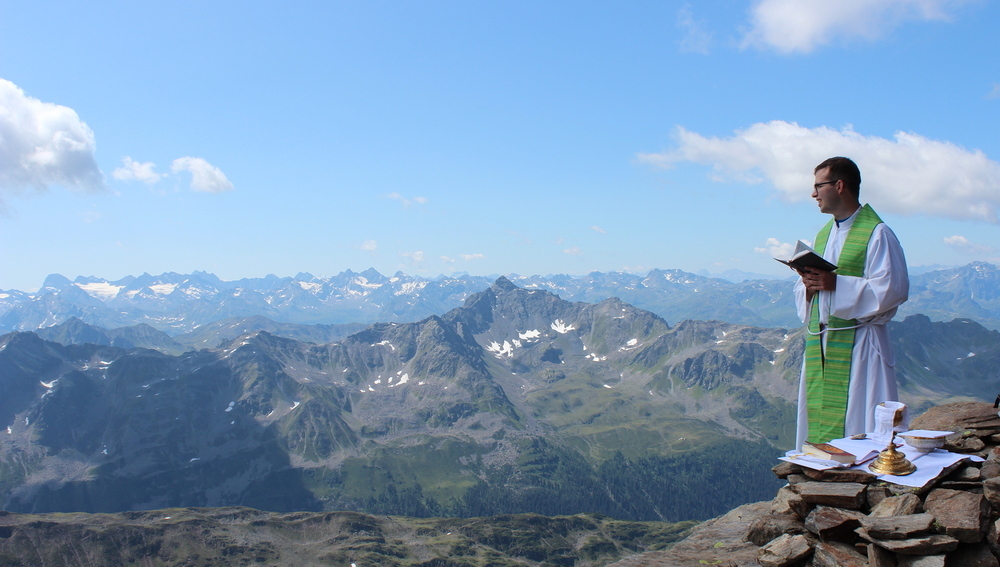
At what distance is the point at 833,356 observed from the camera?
987 cm

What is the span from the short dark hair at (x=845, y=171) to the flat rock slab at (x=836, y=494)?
189 inches

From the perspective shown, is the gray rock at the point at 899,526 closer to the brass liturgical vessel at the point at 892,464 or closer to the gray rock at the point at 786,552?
the brass liturgical vessel at the point at 892,464

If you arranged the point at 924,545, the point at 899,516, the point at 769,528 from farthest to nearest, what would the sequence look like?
the point at 769,528, the point at 899,516, the point at 924,545

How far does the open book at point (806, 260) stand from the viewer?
9117 mm

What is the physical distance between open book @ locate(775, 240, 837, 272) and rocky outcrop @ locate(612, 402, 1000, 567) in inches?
125

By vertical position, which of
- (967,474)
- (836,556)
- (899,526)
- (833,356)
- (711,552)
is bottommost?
(711,552)

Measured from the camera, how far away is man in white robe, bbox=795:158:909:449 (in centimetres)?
904

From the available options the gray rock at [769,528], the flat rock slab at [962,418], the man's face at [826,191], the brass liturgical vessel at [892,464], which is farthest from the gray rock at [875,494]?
the man's face at [826,191]

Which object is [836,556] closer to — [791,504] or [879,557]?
[879,557]

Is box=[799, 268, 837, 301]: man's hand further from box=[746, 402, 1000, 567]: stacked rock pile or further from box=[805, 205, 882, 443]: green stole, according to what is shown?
box=[746, 402, 1000, 567]: stacked rock pile

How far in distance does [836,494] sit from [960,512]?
1.42m

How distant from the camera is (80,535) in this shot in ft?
575

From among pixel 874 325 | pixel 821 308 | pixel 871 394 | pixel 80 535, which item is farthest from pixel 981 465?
pixel 80 535

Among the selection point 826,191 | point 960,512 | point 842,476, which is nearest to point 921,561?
point 960,512
